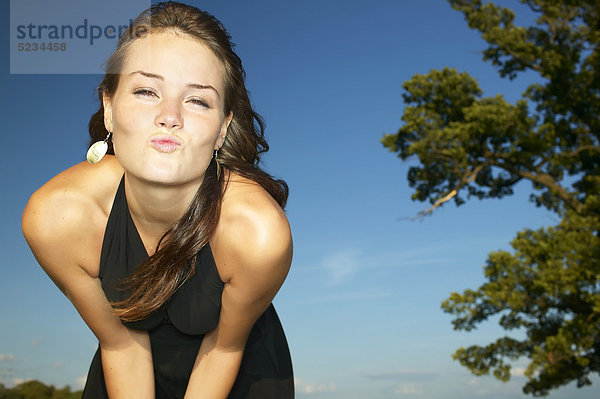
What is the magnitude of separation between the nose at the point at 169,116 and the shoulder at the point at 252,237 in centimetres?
30

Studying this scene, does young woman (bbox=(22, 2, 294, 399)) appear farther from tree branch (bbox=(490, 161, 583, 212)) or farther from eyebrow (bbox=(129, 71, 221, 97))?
tree branch (bbox=(490, 161, 583, 212))

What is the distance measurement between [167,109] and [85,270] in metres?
0.68

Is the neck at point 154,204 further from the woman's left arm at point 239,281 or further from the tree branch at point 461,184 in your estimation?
the tree branch at point 461,184

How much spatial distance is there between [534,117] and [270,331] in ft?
29.9

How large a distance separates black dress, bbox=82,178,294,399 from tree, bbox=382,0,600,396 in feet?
22.9

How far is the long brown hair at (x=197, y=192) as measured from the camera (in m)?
1.84

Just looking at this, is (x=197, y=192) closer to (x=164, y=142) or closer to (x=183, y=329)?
(x=164, y=142)

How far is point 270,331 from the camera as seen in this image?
2.30m

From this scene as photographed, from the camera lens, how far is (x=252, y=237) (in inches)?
70.2

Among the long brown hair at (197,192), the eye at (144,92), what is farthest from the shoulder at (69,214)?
the eye at (144,92)

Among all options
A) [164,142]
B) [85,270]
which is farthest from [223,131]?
[85,270]

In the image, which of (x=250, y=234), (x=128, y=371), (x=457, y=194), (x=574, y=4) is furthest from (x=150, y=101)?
(x=574, y=4)

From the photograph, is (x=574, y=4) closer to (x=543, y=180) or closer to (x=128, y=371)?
(x=543, y=180)

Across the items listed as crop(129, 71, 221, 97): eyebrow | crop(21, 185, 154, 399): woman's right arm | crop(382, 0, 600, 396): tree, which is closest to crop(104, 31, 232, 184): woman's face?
crop(129, 71, 221, 97): eyebrow
